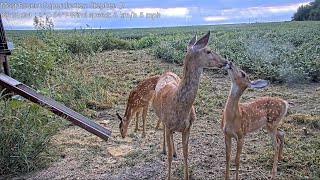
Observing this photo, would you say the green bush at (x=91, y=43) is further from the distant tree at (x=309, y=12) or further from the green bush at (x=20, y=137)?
the distant tree at (x=309, y=12)

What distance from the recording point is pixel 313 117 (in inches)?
249

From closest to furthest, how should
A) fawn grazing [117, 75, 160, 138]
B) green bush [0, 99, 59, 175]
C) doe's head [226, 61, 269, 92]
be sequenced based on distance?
doe's head [226, 61, 269, 92]
green bush [0, 99, 59, 175]
fawn grazing [117, 75, 160, 138]

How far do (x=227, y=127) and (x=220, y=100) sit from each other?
11.1 feet

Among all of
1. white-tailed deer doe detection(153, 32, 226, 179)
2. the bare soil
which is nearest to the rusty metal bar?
the bare soil

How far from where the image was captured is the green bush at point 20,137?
465 centimetres

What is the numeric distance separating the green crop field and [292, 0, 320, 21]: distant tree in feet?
25.4

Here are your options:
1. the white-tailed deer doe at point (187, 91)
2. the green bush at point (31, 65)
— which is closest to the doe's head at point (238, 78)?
the white-tailed deer doe at point (187, 91)

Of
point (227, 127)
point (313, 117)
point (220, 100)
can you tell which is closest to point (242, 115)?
point (227, 127)

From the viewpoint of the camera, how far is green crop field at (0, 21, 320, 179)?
15.5ft

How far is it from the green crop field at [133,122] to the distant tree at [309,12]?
25.4 ft

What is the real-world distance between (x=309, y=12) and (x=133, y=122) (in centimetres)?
1641

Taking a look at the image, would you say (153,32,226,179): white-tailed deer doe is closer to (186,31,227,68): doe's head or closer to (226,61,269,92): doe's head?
(186,31,227,68): doe's head

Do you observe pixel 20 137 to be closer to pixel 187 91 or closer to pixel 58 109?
pixel 58 109

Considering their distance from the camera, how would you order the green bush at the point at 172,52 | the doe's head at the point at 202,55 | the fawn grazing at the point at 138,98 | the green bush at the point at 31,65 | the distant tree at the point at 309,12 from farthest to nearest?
the distant tree at the point at 309,12 < the green bush at the point at 172,52 < the green bush at the point at 31,65 < the fawn grazing at the point at 138,98 < the doe's head at the point at 202,55
